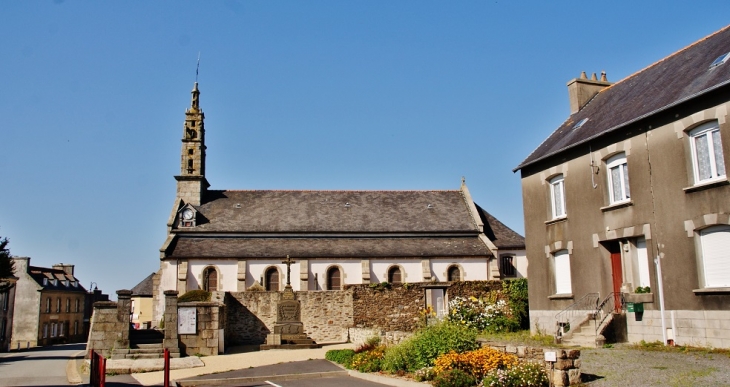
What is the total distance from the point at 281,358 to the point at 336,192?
23449 mm

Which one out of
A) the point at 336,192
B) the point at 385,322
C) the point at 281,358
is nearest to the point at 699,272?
the point at 281,358

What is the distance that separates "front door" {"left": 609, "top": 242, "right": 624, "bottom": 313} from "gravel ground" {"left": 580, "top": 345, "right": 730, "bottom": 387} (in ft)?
9.28

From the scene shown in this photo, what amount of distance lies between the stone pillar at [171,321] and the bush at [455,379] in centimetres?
1217

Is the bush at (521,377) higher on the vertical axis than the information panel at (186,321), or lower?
lower

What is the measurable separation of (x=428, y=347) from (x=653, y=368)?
4.40 m

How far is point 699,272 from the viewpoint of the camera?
562 inches

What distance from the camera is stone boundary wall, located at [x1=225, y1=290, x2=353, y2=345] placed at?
2875 centimetres

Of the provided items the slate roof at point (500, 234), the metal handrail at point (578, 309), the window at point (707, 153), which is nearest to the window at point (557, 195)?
the metal handrail at point (578, 309)

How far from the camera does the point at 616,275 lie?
1702 cm

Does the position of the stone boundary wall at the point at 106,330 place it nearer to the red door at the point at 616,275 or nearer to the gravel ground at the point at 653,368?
the gravel ground at the point at 653,368

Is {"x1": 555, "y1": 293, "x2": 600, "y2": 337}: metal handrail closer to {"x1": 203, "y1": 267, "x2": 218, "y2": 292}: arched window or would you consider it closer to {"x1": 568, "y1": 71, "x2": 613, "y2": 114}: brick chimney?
{"x1": 568, "y1": 71, "x2": 613, "y2": 114}: brick chimney

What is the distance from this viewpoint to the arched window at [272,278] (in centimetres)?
3666

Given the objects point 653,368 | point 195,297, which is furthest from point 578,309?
point 195,297

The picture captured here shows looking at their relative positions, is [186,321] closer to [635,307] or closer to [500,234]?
[635,307]
